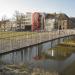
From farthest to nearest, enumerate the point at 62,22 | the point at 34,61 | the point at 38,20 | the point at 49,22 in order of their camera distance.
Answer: the point at 49,22, the point at 38,20, the point at 62,22, the point at 34,61

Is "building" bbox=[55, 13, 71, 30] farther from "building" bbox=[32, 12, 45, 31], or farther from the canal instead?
the canal

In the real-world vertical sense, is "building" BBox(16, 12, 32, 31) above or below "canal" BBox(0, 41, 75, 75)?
above

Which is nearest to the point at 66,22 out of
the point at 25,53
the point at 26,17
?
the point at 26,17

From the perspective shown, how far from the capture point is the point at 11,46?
2584 centimetres

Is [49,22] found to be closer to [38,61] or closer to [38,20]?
[38,20]

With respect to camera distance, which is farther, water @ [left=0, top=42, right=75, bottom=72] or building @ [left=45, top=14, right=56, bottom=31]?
building @ [left=45, top=14, right=56, bottom=31]

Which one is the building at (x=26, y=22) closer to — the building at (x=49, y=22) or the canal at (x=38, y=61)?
the building at (x=49, y=22)

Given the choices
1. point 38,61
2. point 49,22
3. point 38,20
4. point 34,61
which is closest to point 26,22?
point 38,20

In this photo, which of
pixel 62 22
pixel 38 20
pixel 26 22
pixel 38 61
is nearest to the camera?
pixel 38 61

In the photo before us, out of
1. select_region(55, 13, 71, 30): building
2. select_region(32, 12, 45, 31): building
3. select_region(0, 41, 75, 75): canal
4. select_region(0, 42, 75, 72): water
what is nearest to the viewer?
select_region(0, 41, 75, 75): canal

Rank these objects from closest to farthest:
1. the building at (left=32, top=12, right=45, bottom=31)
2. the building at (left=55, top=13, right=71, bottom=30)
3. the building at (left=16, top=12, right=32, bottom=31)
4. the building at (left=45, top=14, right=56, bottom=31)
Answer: the building at (left=55, top=13, right=71, bottom=30) → the building at (left=32, top=12, right=45, bottom=31) → the building at (left=45, top=14, right=56, bottom=31) → the building at (left=16, top=12, right=32, bottom=31)

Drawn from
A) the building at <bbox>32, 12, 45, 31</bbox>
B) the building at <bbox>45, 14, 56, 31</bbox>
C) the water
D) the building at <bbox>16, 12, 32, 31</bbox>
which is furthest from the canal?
the building at <bbox>16, 12, 32, 31</bbox>

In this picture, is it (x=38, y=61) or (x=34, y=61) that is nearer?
(x=34, y=61)

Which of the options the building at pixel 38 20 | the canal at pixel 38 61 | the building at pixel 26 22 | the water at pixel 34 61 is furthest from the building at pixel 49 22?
the water at pixel 34 61
